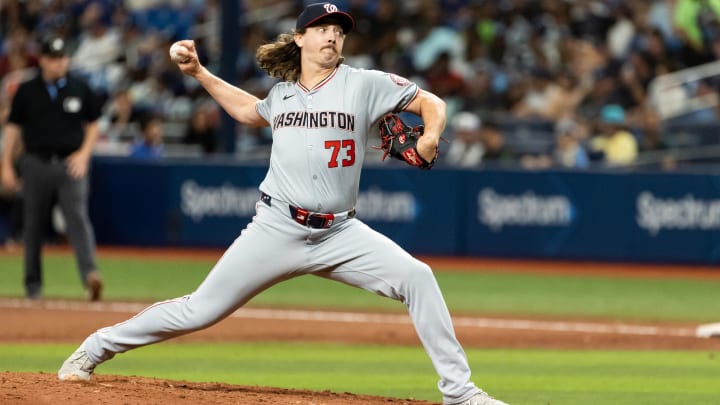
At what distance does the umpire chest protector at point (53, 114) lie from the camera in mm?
12039

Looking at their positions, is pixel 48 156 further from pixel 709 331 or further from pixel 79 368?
pixel 709 331

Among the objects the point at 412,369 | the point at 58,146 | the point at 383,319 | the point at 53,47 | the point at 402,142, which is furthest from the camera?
the point at 383,319

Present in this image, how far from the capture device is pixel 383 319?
479 inches

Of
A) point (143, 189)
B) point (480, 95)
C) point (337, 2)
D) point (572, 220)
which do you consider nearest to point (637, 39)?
point (480, 95)

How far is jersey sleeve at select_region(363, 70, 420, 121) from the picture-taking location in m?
6.37

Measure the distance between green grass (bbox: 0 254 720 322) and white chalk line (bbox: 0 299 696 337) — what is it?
58 centimetres

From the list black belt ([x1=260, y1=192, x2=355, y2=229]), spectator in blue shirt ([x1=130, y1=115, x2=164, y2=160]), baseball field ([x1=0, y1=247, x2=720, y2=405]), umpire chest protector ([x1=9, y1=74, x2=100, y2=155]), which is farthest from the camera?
spectator in blue shirt ([x1=130, y1=115, x2=164, y2=160])

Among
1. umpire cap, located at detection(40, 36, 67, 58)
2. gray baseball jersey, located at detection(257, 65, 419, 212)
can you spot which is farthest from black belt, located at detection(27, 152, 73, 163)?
gray baseball jersey, located at detection(257, 65, 419, 212)

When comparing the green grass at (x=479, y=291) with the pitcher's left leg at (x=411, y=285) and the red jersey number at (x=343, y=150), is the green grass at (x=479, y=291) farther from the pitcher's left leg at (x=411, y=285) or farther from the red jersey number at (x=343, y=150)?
the red jersey number at (x=343, y=150)

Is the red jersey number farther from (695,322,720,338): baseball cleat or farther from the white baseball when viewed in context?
(695,322,720,338): baseball cleat

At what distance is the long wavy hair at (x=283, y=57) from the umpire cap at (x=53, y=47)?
18.9 ft

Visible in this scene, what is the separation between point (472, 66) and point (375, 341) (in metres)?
11.1

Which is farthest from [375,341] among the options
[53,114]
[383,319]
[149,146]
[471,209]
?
[149,146]

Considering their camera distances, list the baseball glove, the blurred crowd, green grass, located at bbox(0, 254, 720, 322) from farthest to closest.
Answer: the blurred crowd
green grass, located at bbox(0, 254, 720, 322)
the baseball glove
